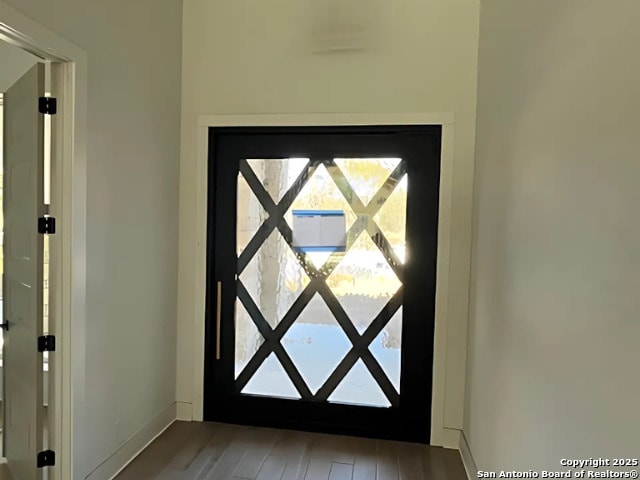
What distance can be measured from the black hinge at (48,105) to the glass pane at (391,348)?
2422mm

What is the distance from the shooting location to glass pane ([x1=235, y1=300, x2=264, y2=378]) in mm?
3402

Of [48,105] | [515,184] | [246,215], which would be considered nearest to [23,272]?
[48,105]

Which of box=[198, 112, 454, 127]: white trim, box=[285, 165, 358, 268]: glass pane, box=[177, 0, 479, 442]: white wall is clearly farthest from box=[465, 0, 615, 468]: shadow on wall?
box=[285, 165, 358, 268]: glass pane

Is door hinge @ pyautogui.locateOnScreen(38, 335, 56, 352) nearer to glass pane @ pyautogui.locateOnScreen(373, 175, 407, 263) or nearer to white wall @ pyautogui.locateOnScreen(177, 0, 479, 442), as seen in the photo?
white wall @ pyautogui.locateOnScreen(177, 0, 479, 442)

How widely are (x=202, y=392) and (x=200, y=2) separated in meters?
2.91

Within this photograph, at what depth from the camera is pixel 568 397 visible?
1.33m

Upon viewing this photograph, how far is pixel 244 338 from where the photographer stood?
11.2 feet

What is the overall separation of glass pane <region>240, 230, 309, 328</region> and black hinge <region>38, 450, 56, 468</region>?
156 cm

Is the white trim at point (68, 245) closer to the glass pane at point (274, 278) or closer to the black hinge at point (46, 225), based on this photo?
the black hinge at point (46, 225)

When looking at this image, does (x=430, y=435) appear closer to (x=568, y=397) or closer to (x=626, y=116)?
(x=568, y=397)

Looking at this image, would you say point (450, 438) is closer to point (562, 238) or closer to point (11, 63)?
point (562, 238)

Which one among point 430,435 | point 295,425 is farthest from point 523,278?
point 295,425

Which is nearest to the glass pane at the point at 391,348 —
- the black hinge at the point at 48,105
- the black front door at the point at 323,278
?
the black front door at the point at 323,278

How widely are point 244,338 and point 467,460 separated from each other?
1.74 metres
